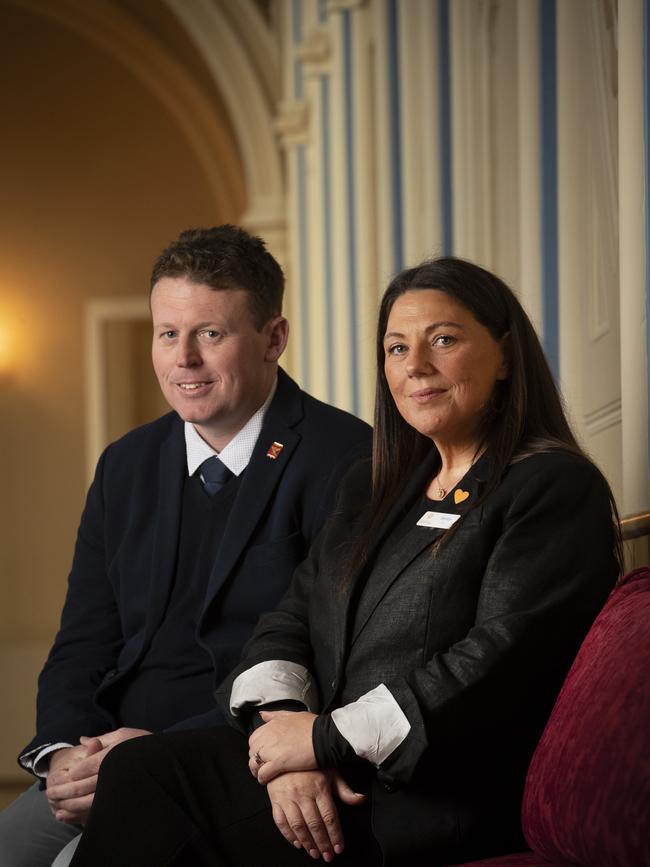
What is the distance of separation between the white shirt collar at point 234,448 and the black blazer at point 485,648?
0.75 meters

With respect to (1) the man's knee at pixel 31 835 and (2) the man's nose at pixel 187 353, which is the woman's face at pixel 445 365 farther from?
(1) the man's knee at pixel 31 835

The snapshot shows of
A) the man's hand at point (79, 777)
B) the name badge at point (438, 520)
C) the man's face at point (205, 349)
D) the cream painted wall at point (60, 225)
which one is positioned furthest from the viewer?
the cream painted wall at point (60, 225)

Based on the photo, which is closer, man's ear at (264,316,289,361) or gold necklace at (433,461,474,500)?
gold necklace at (433,461,474,500)

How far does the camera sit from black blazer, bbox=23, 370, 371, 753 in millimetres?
2596

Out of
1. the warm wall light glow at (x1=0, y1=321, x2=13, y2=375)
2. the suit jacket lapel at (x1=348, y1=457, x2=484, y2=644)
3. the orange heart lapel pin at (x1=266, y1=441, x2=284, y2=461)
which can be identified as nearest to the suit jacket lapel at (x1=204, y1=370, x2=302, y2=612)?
the orange heart lapel pin at (x1=266, y1=441, x2=284, y2=461)

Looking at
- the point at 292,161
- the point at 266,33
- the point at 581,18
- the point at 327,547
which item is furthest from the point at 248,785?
the point at 266,33

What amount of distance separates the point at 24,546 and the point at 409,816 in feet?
28.6

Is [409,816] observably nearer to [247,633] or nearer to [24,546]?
[247,633]

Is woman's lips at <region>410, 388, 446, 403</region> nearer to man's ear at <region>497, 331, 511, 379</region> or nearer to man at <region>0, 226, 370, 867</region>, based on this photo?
man's ear at <region>497, 331, 511, 379</region>

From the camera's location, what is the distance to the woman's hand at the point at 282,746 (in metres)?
2.00

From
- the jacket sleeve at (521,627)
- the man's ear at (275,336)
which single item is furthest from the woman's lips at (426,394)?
the man's ear at (275,336)

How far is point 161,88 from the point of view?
1002 cm

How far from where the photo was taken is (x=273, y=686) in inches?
85.4

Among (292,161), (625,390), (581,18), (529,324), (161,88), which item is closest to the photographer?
(529,324)
